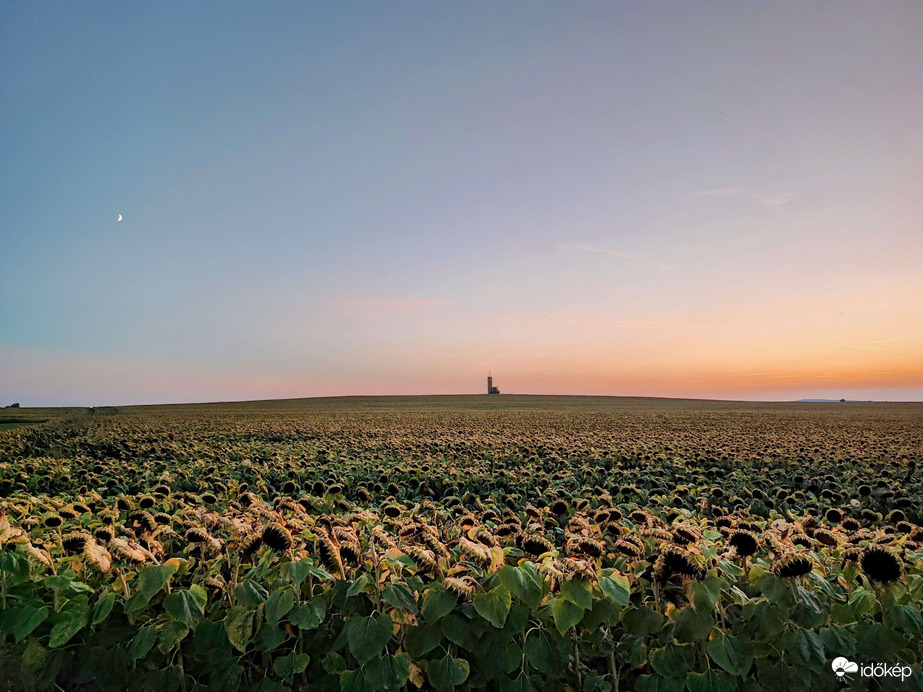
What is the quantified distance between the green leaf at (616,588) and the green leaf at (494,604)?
49 centimetres

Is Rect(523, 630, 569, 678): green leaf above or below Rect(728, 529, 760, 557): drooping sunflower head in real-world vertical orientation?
below

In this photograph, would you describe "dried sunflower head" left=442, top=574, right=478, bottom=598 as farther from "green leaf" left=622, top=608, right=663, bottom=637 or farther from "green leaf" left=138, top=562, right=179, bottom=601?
"green leaf" left=138, top=562, right=179, bottom=601

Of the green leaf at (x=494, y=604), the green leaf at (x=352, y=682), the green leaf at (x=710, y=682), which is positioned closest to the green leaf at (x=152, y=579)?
the green leaf at (x=352, y=682)

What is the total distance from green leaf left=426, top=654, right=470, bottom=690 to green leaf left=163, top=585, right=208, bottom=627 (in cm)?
126

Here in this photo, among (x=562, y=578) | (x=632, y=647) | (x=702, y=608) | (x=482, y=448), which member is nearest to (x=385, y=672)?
(x=562, y=578)

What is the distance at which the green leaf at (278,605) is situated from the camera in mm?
2873

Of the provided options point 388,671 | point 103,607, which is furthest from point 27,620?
point 388,671

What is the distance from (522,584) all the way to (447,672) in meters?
0.57

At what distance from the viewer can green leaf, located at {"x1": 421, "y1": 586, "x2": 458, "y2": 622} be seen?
2.88 meters

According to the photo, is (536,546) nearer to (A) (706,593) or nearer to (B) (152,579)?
(A) (706,593)

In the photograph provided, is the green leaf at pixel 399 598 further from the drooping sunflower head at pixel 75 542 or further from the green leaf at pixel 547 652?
the drooping sunflower head at pixel 75 542

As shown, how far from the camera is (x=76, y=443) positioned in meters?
16.8

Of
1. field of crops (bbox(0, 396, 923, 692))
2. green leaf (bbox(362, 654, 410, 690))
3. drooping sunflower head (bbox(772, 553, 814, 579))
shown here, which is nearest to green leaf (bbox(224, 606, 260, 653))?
field of crops (bbox(0, 396, 923, 692))

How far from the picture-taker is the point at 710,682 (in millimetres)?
2877
